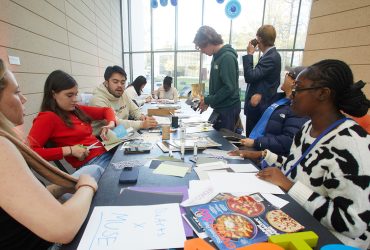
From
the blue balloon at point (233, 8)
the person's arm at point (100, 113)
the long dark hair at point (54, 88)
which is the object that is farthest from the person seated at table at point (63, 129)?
the blue balloon at point (233, 8)

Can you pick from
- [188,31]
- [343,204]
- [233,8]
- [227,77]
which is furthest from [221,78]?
[188,31]

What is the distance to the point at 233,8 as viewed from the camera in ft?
15.5

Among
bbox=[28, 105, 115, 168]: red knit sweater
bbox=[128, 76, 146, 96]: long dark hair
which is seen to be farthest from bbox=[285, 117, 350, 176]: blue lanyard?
bbox=[128, 76, 146, 96]: long dark hair

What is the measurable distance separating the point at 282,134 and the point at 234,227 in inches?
44.9

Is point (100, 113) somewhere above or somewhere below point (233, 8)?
below

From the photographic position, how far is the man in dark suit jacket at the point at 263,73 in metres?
2.25

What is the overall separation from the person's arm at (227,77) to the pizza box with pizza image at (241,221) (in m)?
1.53

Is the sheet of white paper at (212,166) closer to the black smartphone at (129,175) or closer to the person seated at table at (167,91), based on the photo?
the black smartphone at (129,175)

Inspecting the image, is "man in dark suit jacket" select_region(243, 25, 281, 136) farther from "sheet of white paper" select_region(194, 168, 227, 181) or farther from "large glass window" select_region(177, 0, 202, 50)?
"large glass window" select_region(177, 0, 202, 50)

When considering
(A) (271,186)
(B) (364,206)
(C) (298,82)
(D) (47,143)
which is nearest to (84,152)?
(D) (47,143)

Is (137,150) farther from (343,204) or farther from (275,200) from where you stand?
(343,204)

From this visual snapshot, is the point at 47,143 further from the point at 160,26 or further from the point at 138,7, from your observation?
the point at 138,7

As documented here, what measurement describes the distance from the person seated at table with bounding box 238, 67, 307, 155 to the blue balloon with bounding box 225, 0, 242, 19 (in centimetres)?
363

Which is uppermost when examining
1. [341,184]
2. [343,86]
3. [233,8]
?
[233,8]
